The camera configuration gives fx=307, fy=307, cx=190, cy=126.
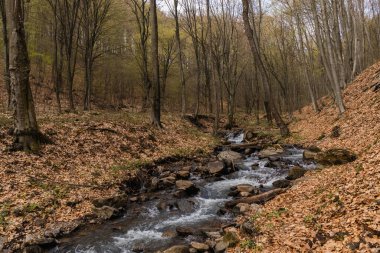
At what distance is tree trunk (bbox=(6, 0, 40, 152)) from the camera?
37.2 feet

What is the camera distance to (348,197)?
6.80 m

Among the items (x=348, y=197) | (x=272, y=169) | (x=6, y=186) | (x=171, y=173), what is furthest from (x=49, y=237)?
(x=272, y=169)

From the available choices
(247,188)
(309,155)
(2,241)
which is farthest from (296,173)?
(2,241)

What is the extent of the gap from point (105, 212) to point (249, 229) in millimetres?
4536

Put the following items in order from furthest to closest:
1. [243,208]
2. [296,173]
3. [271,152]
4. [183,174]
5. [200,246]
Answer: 1. [271,152]
2. [183,174]
3. [296,173]
4. [243,208]
5. [200,246]

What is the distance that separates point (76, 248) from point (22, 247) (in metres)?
1.20

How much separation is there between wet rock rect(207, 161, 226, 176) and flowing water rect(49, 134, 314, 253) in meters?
0.56

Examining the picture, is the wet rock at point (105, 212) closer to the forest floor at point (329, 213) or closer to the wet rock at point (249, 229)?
the forest floor at point (329, 213)

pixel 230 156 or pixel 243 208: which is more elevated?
pixel 230 156

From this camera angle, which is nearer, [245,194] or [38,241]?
[38,241]

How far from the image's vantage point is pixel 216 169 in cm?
1380

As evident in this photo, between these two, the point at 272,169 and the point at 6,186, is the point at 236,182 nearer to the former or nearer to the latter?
the point at 272,169

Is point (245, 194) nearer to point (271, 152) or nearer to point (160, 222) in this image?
point (160, 222)

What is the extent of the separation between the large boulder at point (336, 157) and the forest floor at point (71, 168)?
742 cm
